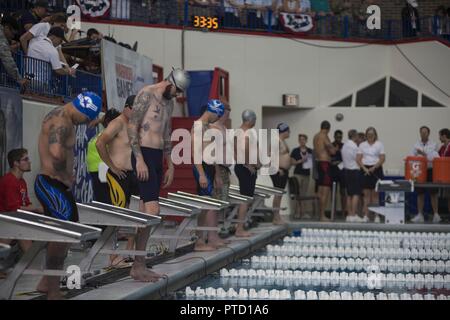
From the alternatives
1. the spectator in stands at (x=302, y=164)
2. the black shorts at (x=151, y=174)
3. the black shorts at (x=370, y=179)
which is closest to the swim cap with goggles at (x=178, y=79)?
the black shorts at (x=151, y=174)

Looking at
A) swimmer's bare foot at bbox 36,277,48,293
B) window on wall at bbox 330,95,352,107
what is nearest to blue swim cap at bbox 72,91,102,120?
swimmer's bare foot at bbox 36,277,48,293

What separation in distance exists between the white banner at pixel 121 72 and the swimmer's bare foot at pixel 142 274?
5.02m

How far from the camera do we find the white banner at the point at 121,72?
12.5 m

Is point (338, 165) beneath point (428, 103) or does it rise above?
beneath

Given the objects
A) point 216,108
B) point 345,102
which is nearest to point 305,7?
point 345,102

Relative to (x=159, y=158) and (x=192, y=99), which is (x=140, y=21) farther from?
(x=159, y=158)

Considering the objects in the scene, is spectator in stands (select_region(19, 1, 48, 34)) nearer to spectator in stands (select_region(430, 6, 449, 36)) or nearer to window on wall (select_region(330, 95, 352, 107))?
window on wall (select_region(330, 95, 352, 107))

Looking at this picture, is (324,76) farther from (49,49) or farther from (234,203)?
(49,49)

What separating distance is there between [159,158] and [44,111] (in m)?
2.97

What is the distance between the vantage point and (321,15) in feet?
65.5

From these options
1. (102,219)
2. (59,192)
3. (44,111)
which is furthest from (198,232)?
(59,192)

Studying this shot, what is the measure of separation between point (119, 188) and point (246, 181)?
13.1ft

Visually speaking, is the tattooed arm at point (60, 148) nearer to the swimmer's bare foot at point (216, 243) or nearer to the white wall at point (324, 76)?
the swimmer's bare foot at point (216, 243)

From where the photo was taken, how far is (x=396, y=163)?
765 inches
